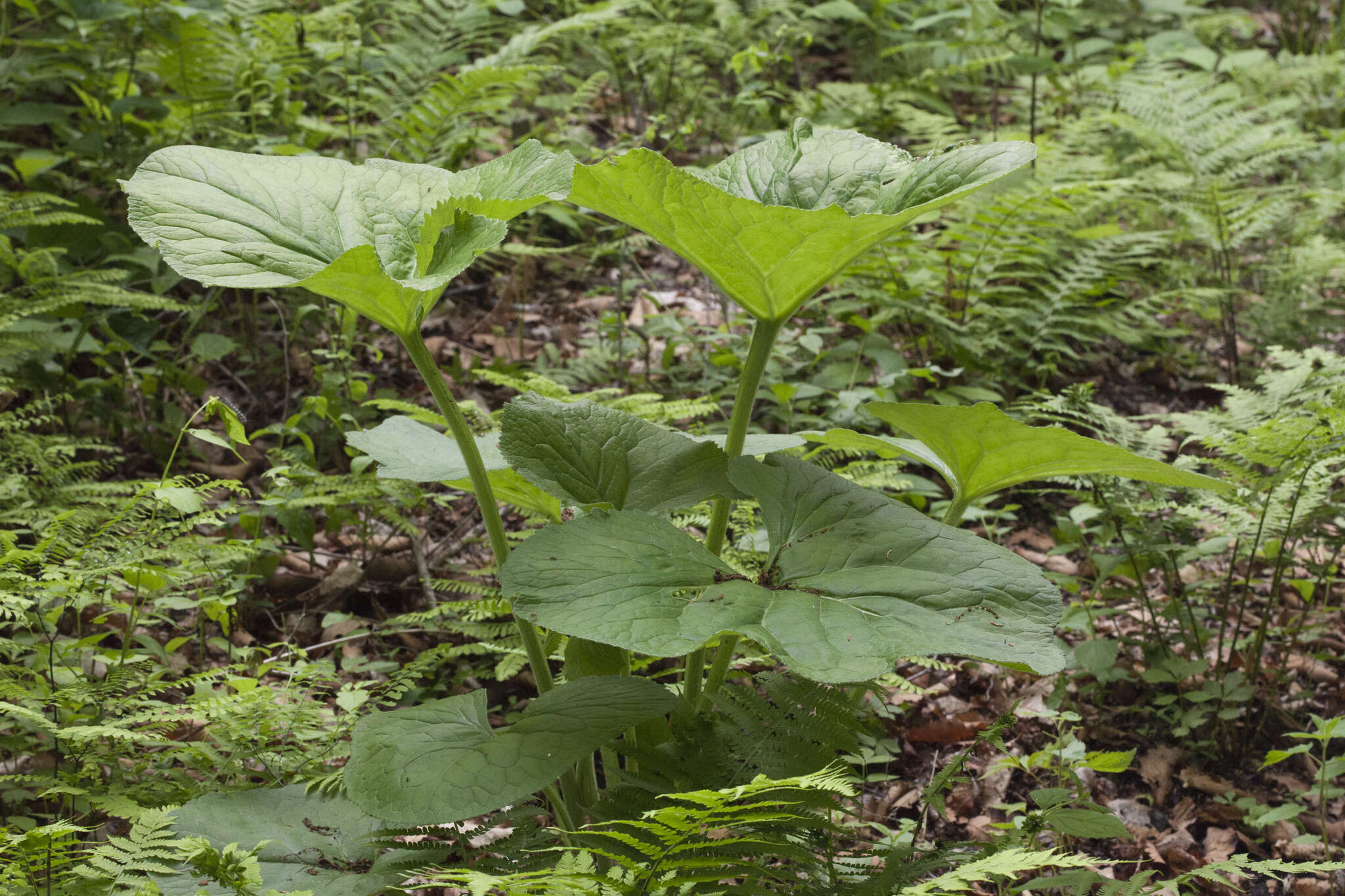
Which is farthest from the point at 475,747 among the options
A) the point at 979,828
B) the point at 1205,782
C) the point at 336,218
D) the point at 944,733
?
the point at 1205,782

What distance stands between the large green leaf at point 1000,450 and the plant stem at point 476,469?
0.59 meters

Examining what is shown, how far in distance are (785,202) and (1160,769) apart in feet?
5.53

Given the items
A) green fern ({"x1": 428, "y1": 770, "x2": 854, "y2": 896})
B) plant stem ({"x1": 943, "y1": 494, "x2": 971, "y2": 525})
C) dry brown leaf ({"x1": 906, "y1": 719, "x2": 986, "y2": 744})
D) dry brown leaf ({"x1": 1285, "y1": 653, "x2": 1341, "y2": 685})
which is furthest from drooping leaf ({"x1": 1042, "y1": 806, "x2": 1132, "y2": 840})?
dry brown leaf ({"x1": 1285, "y1": 653, "x2": 1341, "y2": 685})

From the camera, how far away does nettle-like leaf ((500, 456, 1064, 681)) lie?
1.03 metres

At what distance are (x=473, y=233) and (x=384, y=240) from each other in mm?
215

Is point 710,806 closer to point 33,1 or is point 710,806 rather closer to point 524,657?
point 524,657

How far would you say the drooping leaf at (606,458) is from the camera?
136cm

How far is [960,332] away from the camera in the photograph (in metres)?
3.59

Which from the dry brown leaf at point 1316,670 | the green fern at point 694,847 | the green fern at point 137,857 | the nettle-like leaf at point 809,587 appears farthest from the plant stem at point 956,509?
the dry brown leaf at point 1316,670

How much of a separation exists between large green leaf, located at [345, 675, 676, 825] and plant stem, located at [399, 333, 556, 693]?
4.2 inches

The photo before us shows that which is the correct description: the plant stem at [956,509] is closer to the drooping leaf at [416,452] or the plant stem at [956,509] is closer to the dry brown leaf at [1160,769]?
the drooping leaf at [416,452]

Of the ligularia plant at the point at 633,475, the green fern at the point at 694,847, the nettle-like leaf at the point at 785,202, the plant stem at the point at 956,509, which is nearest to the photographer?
the green fern at the point at 694,847

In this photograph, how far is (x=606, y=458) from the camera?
4.68ft

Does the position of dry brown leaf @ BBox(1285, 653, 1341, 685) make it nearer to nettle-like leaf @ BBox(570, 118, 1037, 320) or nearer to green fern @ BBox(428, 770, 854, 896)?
green fern @ BBox(428, 770, 854, 896)
